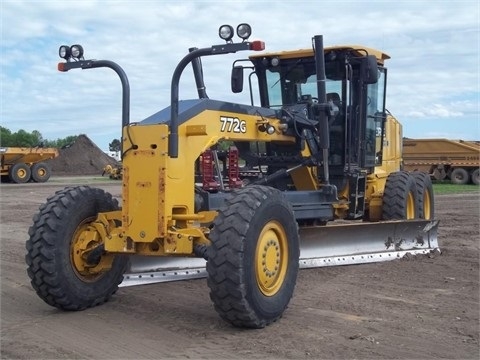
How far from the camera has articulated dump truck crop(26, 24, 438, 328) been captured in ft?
19.1

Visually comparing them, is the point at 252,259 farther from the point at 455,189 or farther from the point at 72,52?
the point at 455,189

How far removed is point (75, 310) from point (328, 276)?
10.4 feet

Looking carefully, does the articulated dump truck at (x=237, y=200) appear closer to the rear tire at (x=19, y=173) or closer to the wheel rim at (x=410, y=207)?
the wheel rim at (x=410, y=207)

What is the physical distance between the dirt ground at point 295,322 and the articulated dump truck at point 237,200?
9.8 inches

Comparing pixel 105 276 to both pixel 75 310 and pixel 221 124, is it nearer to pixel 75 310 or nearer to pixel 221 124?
pixel 75 310

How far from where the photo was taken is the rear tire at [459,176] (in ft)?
101

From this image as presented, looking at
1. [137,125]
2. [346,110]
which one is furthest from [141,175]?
[346,110]

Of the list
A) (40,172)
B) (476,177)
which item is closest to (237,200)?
(476,177)

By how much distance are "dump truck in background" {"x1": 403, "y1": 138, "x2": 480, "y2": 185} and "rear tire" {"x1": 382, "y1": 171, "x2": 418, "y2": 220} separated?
2083cm

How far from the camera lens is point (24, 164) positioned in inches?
1314

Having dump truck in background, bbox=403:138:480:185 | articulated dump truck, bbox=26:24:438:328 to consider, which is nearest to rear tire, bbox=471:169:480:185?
dump truck in background, bbox=403:138:480:185

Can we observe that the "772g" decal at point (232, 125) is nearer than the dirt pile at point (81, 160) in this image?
Yes

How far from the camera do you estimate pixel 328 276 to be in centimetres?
818

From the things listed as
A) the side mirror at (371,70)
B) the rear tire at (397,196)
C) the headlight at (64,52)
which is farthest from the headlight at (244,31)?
the rear tire at (397,196)
